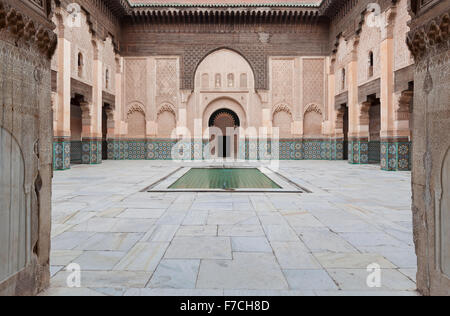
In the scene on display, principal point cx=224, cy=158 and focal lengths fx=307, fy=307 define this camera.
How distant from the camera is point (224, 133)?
1389 cm

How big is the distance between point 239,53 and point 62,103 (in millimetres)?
6802

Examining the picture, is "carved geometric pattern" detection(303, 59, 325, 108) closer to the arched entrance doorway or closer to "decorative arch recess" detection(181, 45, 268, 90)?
"decorative arch recess" detection(181, 45, 268, 90)

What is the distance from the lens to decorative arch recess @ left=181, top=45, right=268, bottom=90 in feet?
38.9

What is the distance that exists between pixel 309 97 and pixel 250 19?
374 centimetres

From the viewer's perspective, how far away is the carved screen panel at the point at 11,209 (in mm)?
1138

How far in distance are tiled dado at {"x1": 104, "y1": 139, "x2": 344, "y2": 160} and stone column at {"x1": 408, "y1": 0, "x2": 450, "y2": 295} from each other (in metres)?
10.6

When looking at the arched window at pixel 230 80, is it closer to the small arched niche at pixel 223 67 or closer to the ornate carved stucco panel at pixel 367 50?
the small arched niche at pixel 223 67

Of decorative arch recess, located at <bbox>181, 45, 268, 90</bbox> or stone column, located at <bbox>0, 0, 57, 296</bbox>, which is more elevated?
decorative arch recess, located at <bbox>181, 45, 268, 90</bbox>

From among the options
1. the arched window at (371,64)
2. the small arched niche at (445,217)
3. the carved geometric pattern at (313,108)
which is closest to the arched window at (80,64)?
the carved geometric pattern at (313,108)

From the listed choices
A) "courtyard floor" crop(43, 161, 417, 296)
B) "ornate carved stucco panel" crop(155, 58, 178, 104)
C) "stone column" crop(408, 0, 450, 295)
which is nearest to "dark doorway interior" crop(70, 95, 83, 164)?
"ornate carved stucco panel" crop(155, 58, 178, 104)

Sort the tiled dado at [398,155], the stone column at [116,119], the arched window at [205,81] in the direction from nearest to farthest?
1. the tiled dado at [398,155]
2. the stone column at [116,119]
3. the arched window at [205,81]

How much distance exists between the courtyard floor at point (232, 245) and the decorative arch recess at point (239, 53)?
8.85 m

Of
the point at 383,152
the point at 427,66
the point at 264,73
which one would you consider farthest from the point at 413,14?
the point at 264,73

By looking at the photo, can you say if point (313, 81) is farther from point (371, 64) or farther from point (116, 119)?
point (116, 119)
